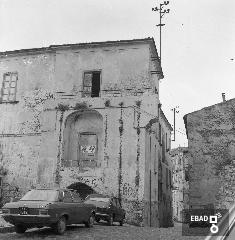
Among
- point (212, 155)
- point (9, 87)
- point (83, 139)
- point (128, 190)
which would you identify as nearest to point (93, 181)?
point (128, 190)

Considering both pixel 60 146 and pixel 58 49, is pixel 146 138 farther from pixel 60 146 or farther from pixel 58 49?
pixel 58 49

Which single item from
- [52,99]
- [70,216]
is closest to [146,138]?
[52,99]

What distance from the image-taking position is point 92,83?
22.9 metres

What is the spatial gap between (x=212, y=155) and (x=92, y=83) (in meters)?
8.73

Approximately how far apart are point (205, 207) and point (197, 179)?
153 cm

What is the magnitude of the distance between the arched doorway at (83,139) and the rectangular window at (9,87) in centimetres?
486

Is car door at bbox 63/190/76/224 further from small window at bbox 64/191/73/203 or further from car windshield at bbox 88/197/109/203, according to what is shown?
car windshield at bbox 88/197/109/203

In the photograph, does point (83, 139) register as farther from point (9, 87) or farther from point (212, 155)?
point (212, 155)

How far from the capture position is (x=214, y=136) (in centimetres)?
2005

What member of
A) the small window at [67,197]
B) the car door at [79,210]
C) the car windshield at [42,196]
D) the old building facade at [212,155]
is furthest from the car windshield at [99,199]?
the car windshield at [42,196]

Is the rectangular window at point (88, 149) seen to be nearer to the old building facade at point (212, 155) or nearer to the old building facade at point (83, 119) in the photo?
the old building facade at point (83, 119)

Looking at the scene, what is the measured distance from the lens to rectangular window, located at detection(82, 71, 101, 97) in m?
22.8

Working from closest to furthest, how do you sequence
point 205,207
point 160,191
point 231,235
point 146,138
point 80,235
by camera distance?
1. point 231,235
2. point 80,235
3. point 205,207
4. point 146,138
5. point 160,191

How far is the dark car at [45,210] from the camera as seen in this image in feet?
33.3
